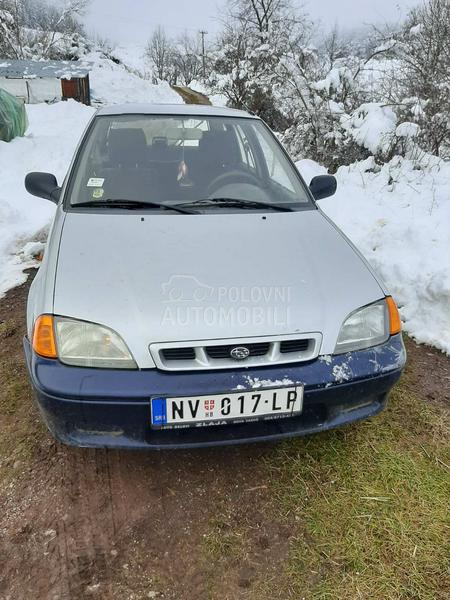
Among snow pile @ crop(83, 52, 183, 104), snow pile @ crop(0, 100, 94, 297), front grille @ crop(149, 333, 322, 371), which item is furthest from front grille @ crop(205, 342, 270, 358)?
snow pile @ crop(83, 52, 183, 104)

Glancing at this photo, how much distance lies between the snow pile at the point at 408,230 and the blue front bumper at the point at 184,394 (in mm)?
1544

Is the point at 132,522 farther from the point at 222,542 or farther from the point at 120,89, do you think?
the point at 120,89

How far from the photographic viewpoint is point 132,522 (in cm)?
185

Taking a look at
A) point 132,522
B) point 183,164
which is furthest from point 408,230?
point 132,522

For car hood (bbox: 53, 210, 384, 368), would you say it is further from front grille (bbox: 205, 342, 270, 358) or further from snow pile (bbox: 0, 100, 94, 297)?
snow pile (bbox: 0, 100, 94, 297)

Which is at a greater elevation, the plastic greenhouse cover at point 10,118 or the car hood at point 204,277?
the car hood at point 204,277

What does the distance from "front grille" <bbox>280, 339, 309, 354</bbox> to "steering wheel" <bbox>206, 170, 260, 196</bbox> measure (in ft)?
4.14

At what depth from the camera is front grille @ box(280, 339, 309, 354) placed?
5.85 ft

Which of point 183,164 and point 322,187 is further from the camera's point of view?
point 322,187

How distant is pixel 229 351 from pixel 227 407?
0.21 meters

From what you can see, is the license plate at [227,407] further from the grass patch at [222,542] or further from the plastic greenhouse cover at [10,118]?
the plastic greenhouse cover at [10,118]

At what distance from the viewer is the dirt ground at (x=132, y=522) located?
1.63m

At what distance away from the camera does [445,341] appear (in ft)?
10.3

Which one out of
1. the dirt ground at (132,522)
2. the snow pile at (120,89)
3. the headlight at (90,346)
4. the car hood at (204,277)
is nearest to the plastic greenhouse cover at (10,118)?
the car hood at (204,277)
